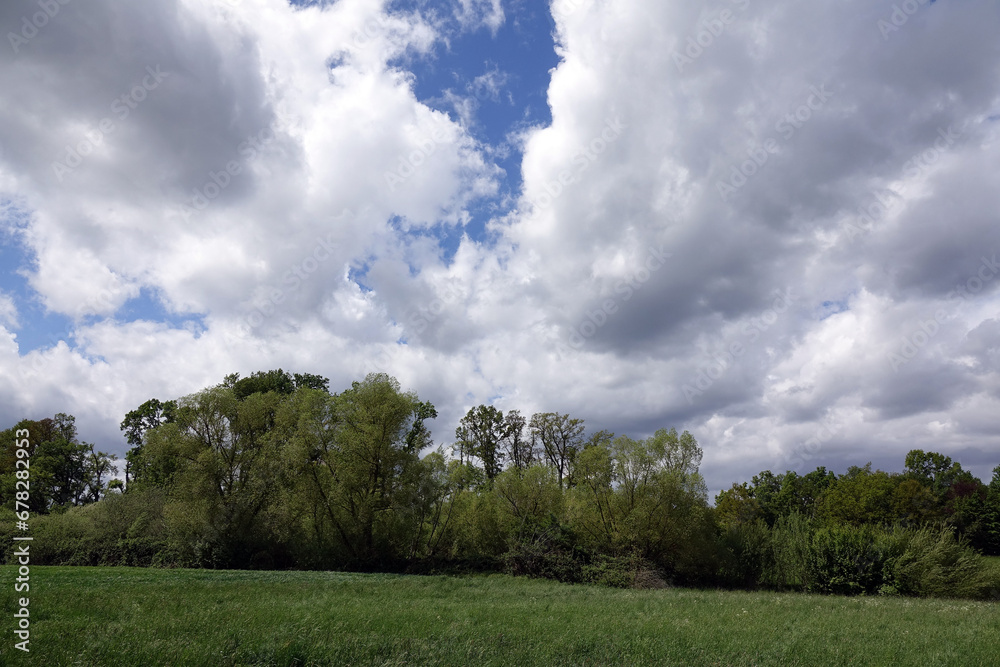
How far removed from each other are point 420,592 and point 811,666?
49.0 ft

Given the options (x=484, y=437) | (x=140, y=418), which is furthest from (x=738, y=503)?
(x=140, y=418)

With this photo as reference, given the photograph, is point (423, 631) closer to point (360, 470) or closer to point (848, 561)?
point (360, 470)

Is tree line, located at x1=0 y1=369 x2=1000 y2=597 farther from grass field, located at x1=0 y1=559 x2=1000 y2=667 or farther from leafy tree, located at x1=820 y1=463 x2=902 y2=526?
leafy tree, located at x1=820 y1=463 x2=902 y2=526

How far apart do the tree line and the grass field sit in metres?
17.2

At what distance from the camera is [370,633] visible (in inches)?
460

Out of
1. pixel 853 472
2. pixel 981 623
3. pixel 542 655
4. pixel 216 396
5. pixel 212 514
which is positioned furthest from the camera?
pixel 853 472

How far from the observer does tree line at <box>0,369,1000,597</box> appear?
35.6 m

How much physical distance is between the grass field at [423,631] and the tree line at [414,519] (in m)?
17.2

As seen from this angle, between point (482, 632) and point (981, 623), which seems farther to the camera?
point (981, 623)

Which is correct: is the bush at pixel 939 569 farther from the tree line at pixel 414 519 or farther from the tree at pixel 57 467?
the tree at pixel 57 467

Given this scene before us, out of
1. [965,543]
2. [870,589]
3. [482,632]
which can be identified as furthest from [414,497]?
[965,543]

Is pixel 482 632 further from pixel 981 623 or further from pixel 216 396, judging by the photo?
pixel 216 396

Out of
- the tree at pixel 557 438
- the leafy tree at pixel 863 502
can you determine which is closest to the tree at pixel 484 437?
the tree at pixel 557 438

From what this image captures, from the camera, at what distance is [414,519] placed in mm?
40750
